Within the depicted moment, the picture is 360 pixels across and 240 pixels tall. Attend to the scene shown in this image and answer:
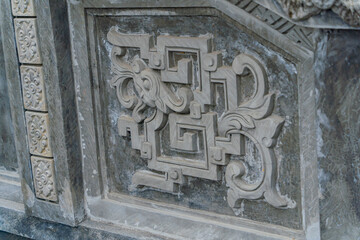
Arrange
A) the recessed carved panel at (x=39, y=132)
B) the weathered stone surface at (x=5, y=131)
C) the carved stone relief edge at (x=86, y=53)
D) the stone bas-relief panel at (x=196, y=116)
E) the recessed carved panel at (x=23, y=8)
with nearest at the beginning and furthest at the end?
the carved stone relief edge at (x=86, y=53), the stone bas-relief panel at (x=196, y=116), the recessed carved panel at (x=23, y=8), the recessed carved panel at (x=39, y=132), the weathered stone surface at (x=5, y=131)

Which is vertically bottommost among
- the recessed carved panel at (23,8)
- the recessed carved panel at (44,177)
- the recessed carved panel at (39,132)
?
the recessed carved panel at (44,177)

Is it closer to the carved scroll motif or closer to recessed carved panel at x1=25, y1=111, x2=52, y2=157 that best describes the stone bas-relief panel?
the carved scroll motif

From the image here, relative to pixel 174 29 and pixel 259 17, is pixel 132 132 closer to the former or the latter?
pixel 174 29

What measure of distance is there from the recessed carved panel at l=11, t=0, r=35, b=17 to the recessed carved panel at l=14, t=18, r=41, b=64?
0.02 m

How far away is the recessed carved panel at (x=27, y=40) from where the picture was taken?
2.14 metres

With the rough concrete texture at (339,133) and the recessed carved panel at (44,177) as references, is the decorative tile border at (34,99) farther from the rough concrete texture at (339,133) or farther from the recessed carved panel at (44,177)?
the rough concrete texture at (339,133)

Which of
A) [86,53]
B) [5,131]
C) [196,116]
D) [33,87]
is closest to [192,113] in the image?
[196,116]

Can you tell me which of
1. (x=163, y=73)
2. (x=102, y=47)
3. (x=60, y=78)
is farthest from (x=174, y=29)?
(x=60, y=78)

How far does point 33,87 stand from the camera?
7.21ft

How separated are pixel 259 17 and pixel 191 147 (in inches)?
18.6

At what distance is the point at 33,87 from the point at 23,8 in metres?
0.27

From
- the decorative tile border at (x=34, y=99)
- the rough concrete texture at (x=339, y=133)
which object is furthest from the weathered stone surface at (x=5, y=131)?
the rough concrete texture at (x=339, y=133)

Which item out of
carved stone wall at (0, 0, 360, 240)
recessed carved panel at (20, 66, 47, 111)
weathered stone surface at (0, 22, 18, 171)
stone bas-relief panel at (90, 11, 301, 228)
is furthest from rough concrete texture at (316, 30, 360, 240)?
weathered stone surface at (0, 22, 18, 171)

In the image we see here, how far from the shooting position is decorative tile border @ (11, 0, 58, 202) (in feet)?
7.03
